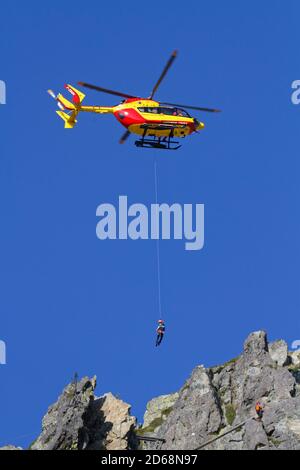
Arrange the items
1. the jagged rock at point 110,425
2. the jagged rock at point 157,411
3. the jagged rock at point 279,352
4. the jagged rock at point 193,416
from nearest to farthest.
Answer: the jagged rock at point 110,425 → the jagged rock at point 193,416 → the jagged rock at point 279,352 → the jagged rock at point 157,411

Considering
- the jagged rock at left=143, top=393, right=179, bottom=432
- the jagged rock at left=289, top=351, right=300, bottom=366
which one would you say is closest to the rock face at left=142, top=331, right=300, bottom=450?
the jagged rock at left=289, top=351, right=300, bottom=366

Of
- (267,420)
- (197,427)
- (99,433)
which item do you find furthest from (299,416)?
(99,433)

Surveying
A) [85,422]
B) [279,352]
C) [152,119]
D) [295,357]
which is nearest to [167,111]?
[152,119]

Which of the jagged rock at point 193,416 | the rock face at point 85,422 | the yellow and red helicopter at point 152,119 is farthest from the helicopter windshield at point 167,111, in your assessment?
the jagged rock at point 193,416

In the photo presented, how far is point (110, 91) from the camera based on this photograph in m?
77.6

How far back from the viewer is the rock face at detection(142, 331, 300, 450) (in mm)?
82562

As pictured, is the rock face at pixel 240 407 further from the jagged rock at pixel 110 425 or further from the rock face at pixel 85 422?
the rock face at pixel 85 422

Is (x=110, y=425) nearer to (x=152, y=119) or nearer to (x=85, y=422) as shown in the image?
(x=85, y=422)

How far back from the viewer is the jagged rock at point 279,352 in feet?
380

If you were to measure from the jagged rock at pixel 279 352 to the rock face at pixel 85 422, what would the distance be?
102 feet

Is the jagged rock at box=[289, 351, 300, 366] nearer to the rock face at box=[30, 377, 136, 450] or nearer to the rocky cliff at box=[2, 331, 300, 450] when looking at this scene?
the rocky cliff at box=[2, 331, 300, 450]
